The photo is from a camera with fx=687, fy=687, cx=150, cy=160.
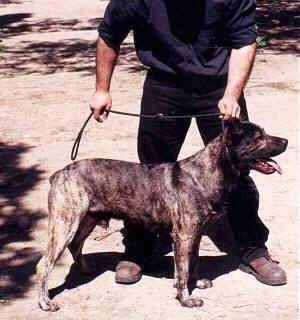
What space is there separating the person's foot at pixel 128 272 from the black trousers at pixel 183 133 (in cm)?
11

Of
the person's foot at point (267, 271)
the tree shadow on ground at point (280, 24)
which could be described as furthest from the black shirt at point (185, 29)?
the tree shadow on ground at point (280, 24)

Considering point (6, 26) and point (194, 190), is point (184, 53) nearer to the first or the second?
point (194, 190)

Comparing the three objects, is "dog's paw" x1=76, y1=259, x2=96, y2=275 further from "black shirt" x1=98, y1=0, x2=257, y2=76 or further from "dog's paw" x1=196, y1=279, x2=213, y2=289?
"black shirt" x1=98, y1=0, x2=257, y2=76

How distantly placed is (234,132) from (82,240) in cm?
144

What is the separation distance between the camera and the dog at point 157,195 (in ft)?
15.0

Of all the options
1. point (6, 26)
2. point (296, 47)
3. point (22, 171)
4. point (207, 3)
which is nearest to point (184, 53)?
point (207, 3)

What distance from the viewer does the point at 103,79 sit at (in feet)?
15.7

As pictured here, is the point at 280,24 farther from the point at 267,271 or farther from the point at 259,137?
the point at 259,137

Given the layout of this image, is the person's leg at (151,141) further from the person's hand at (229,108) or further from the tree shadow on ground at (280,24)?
the tree shadow on ground at (280,24)

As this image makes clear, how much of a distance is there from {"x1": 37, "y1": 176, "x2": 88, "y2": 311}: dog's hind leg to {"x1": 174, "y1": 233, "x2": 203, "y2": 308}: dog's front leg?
2.23ft

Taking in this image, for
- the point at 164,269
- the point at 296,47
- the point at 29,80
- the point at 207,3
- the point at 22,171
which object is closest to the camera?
the point at 207,3

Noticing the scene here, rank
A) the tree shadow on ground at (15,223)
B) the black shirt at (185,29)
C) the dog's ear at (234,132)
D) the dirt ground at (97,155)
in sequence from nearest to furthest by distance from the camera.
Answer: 1. the dog's ear at (234,132)
2. the black shirt at (185,29)
3. the dirt ground at (97,155)
4. the tree shadow on ground at (15,223)

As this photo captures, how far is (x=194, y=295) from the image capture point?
16.1 feet

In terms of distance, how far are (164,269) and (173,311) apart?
2.19ft
